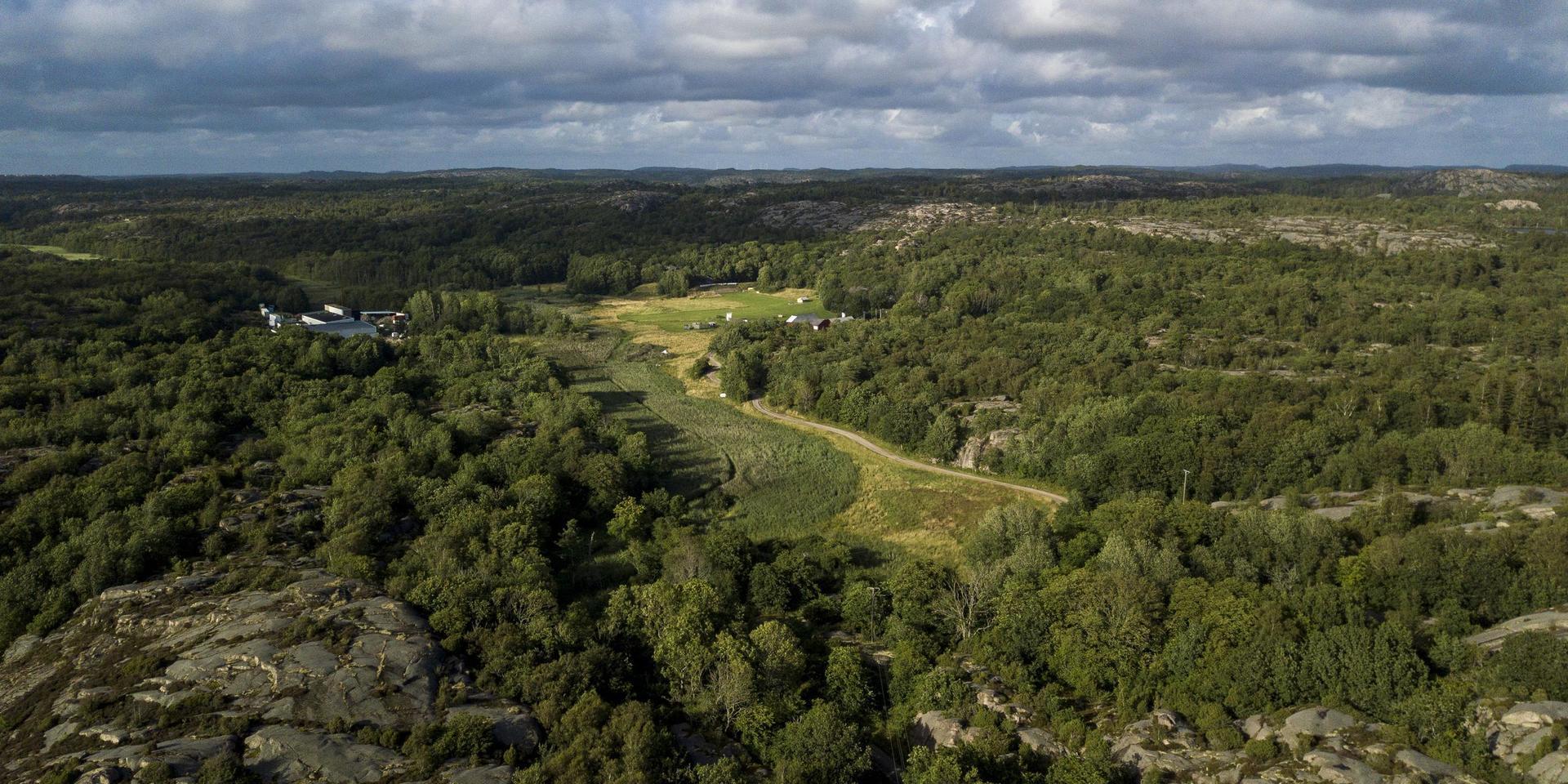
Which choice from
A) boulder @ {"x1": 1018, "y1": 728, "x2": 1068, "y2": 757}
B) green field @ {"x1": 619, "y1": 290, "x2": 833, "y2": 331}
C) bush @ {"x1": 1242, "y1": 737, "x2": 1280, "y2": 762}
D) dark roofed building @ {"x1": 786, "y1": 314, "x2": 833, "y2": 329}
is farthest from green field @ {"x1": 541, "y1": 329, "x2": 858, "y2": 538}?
green field @ {"x1": 619, "y1": 290, "x2": 833, "y2": 331}

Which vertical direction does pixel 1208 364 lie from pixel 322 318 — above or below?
below

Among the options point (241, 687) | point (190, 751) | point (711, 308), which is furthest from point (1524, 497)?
point (711, 308)

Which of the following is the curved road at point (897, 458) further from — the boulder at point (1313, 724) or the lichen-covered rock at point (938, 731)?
the boulder at point (1313, 724)

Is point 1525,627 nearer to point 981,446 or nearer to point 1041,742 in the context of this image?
point 1041,742

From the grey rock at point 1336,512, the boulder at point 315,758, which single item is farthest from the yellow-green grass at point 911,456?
the boulder at point 315,758

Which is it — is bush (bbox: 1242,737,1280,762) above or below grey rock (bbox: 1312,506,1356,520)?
below

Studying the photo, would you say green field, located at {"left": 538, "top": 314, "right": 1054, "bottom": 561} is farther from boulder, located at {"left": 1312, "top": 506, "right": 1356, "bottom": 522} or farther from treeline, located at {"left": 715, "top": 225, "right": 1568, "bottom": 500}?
boulder, located at {"left": 1312, "top": 506, "right": 1356, "bottom": 522}

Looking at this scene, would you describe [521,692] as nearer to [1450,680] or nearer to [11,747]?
[11,747]
